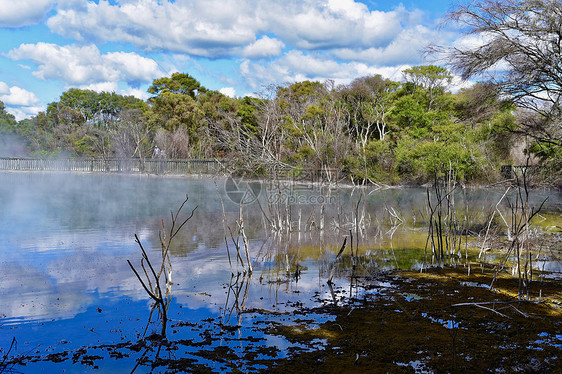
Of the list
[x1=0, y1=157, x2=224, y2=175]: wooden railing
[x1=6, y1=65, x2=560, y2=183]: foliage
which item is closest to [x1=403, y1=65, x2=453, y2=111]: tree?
[x1=6, y1=65, x2=560, y2=183]: foliage

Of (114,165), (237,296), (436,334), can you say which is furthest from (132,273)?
(114,165)

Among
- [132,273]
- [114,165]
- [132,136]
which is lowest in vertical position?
[132,273]

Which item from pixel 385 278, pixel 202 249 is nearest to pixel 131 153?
pixel 202 249

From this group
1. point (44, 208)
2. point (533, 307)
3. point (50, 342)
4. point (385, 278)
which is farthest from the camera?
point (44, 208)

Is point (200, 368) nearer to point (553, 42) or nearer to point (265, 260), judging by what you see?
point (265, 260)

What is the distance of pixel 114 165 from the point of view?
41.7 metres

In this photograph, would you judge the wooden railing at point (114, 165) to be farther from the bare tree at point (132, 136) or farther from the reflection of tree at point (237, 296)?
the reflection of tree at point (237, 296)

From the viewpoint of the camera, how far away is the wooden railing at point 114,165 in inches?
1563

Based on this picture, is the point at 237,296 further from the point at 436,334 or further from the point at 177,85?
the point at 177,85

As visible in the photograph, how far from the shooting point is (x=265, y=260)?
31.0 ft

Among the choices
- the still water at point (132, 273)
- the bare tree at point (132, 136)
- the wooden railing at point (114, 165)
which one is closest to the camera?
the still water at point (132, 273)

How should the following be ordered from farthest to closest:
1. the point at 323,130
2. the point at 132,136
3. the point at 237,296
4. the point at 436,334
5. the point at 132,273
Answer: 1. the point at 132,136
2. the point at 323,130
3. the point at 132,273
4. the point at 237,296
5. the point at 436,334

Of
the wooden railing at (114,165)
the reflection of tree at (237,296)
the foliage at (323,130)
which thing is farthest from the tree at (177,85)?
the reflection of tree at (237,296)

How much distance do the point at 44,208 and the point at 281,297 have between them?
14.4 m
